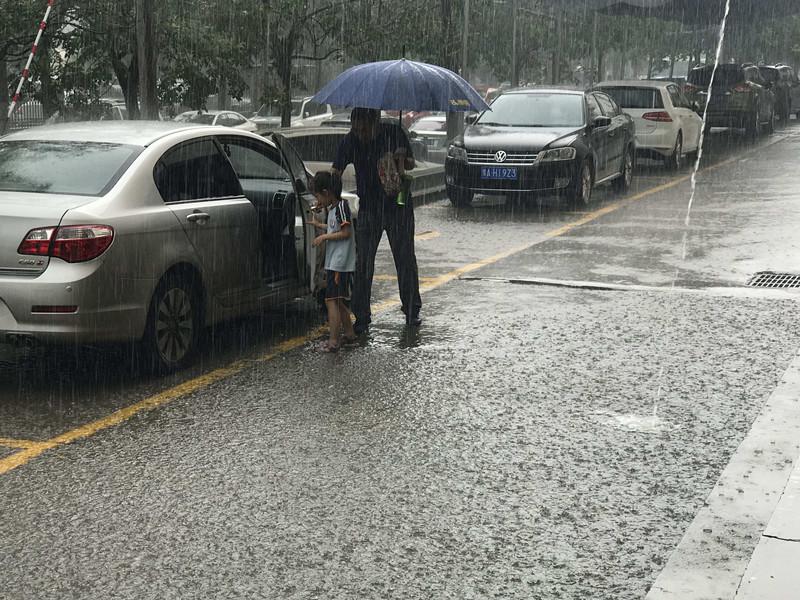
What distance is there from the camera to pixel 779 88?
36.2 m

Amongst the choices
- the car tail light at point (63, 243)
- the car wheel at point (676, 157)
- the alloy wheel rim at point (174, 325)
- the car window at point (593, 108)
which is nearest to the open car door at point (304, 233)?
the alloy wheel rim at point (174, 325)

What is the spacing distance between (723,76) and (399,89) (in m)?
23.2

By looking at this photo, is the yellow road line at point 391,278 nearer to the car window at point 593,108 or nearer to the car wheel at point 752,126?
→ the car window at point 593,108

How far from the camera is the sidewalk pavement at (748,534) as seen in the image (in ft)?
13.7

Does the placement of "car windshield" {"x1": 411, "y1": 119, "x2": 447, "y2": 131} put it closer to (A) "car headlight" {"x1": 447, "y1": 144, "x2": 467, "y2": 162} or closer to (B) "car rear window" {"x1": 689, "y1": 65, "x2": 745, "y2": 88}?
(B) "car rear window" {"x1": 689, "y1": 65, "x2": 745, "y2": 88}

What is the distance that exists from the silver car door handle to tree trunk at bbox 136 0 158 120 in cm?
880

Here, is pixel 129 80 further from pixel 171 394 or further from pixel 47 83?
pixel 171 394

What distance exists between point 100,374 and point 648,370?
333cm

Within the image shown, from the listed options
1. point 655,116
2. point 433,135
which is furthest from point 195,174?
point 433,135

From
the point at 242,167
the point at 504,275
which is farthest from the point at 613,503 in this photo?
the point at 504,275

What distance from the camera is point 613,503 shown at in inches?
202

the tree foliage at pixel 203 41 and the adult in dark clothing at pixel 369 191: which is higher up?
the tree foliage at pixel 203 41

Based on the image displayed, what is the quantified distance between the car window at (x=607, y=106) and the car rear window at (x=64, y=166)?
11.8 meters

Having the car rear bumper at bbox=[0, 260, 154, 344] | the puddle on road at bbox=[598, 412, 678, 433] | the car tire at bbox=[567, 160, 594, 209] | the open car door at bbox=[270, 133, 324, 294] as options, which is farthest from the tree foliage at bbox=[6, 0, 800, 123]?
the puddle on road at bbox=[598, 412, 678, 433]
